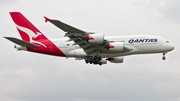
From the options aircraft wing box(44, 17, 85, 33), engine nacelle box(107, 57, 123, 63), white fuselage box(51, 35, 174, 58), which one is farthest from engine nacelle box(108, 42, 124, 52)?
engine nacelle box(107, 57, 123, 63)

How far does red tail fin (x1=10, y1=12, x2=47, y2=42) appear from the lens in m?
70.4

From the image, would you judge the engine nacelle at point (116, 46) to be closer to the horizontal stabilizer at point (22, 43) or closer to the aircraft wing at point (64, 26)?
the aircraft wing at point (64, 26)

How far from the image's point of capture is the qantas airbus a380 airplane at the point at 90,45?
211 feet

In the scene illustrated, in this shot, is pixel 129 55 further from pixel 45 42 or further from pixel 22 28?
pixel 22 28

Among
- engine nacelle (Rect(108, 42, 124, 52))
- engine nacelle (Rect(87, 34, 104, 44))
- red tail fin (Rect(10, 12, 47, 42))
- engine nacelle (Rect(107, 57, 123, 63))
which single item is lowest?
engine nacelle (Rect(107, 57, 123, 63))

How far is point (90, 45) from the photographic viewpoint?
6625 cm

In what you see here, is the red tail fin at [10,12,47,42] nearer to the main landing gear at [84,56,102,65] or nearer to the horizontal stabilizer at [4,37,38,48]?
the horizontal stabilizer at [4,37,38,48]

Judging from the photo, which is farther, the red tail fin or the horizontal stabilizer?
the red tail fin

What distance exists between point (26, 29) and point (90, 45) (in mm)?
10702

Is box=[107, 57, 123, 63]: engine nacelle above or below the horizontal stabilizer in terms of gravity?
below

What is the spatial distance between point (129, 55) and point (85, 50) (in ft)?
19.5

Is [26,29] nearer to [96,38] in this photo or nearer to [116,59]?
[96,38]

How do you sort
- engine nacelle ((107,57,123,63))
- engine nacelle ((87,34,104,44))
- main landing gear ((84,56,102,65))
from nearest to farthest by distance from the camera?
engine nacelle ((87,34,104,44))
main landing gear ((84,56,102,65))
engine nacelle ((107,57,123,63))

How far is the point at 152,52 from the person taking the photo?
218 ft
